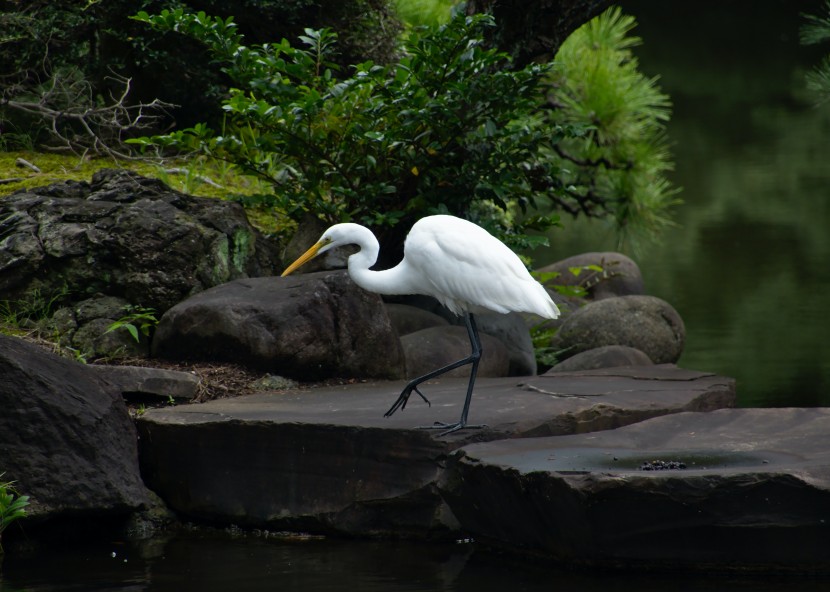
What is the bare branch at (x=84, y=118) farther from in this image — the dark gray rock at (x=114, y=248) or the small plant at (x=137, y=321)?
the small plant at (x=137, y=321)

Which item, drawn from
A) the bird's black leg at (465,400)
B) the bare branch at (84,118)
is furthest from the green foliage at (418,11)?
the bird's black leg at (465,400)

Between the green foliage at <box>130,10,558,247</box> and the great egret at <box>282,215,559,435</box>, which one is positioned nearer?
the great egret at <box>282,215,559,435</box>

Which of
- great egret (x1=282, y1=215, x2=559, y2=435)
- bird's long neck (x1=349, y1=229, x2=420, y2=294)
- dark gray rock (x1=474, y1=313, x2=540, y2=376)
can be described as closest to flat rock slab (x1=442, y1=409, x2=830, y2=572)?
great egret (x1=282, y1=215, x2=559, y2=435)

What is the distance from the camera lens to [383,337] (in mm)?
5672

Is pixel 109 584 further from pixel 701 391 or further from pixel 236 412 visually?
pixel 701 391

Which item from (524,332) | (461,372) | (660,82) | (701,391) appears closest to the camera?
(701,391)

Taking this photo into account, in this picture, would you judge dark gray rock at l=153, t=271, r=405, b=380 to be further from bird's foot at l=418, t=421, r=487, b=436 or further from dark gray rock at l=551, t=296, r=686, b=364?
dark gray rock at l=551, t=296, r=686, b=364

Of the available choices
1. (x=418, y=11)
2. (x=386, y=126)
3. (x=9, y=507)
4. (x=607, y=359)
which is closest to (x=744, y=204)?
(x=418, y=11)

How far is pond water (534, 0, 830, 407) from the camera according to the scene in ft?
27.4

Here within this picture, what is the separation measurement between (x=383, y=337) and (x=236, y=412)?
0.99 metres

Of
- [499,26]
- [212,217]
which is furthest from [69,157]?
[499,26]

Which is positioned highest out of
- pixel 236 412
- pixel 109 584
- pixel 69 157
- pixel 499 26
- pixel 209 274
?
pixel 499 26

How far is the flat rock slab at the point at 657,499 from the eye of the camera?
3.78m

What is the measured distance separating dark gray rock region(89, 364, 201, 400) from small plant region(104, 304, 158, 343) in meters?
0.40
